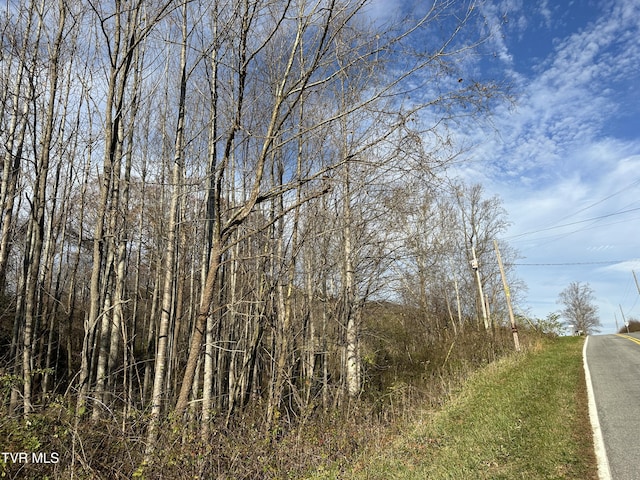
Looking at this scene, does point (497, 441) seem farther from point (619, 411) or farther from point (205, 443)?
point (205, 443)

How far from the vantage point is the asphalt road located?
4.39 meters

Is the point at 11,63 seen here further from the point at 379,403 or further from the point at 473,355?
the point at 473,355

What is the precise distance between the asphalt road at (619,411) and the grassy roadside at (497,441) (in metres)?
0.23

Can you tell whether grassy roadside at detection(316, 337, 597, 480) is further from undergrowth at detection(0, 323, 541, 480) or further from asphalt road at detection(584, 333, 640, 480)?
undergrowth at detection(0, 323, 541, 480)

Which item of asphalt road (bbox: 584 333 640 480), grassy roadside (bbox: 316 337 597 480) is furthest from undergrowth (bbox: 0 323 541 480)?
asphalt road (bbox: 584 333 640 480)

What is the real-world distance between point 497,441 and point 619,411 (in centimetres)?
275

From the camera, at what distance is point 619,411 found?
642 centimetres

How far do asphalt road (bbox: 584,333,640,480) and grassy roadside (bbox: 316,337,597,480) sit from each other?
23cm

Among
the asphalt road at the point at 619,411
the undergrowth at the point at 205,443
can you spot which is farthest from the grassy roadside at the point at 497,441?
the undergrowth at the point at 205,443

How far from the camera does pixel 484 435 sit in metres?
5.66

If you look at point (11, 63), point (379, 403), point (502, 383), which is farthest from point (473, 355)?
point (11, 63)

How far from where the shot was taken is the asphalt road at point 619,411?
14.4 feet

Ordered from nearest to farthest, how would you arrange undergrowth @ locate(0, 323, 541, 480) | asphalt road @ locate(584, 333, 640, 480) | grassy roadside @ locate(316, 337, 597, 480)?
undergrowth @ locate(0, 323, 541, 480) → asphalt road @ locate(584, 333, 640, 480) → grassy roadside @ locate(316, 337, 597, 480)

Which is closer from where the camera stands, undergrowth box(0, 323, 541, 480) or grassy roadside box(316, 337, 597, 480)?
undergrowth box(0, 323, 541, 480)
